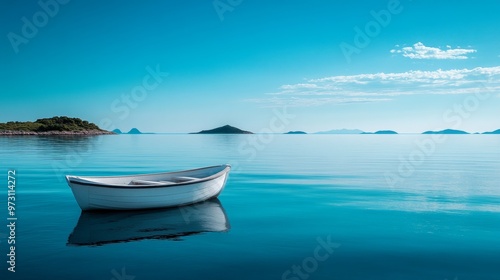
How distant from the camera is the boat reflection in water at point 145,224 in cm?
1543

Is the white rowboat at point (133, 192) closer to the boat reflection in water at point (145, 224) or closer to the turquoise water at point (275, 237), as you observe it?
the boat reflection in water at point (145, 224)

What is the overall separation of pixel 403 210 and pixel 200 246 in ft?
41.5

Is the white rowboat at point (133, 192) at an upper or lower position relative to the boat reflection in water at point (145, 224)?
upper

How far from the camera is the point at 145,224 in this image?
17422mm

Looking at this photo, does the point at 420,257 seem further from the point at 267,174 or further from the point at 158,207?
the point at 267,174

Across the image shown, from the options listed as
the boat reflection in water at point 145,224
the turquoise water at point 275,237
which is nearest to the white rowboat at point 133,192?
the boat reflection in water at point 145,224

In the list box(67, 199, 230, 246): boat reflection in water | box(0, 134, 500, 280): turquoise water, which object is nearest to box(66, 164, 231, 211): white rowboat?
box(67, 199, 230, 246): boat reflection in water

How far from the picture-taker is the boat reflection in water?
50.6 feet

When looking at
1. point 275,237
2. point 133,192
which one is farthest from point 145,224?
point 275,237

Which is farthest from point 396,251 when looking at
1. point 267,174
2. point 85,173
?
point 85,173

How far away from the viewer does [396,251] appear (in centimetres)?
1392

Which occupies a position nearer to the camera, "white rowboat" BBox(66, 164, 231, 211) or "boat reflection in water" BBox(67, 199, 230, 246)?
"boat reflection in water" BBox(67, 199, 230, 246)

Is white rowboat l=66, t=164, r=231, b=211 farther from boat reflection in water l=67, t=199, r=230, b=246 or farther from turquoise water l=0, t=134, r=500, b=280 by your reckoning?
turquoise water l=0, t=134, r=500, b=280

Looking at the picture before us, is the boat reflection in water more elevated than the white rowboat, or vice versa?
the white rowboat
